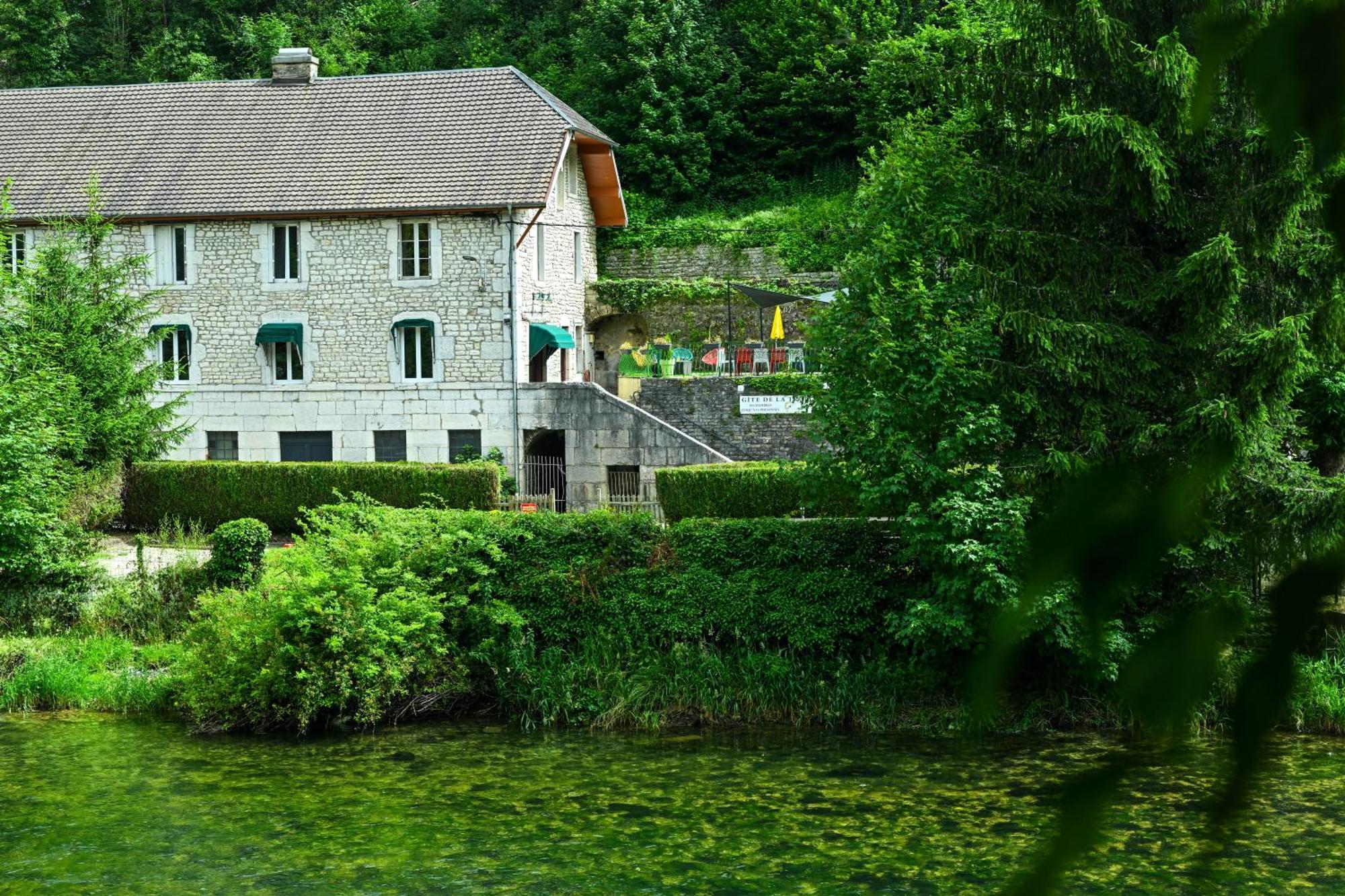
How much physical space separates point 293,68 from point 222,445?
27.7 ft

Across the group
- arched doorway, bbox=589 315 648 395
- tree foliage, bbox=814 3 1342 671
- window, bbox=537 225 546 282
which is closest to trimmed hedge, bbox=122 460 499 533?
window, bbox=537 225 546 282

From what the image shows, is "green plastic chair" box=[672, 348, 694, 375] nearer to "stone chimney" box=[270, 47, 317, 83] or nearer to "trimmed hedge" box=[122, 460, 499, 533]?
"trimmed hedge" box=[122, 460, 499, 533]

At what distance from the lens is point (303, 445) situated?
26.7 meters

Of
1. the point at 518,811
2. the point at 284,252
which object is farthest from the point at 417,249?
the point at 518,811

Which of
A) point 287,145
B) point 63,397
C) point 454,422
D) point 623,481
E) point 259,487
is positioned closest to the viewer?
point 63,397

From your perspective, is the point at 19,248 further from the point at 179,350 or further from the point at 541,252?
the point at 541,252

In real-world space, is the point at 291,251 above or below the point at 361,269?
above

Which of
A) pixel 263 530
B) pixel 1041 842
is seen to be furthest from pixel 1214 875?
pixel 263 530

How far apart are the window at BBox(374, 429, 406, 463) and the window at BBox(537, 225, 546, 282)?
13.7 ft

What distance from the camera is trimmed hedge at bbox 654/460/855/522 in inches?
769

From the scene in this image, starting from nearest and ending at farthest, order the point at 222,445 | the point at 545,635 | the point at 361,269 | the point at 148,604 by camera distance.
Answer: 1. the point at 545,635
2. the point at 148,604
3. the point at 361,269
4. the point at 222,445

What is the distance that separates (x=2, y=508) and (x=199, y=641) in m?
3.57

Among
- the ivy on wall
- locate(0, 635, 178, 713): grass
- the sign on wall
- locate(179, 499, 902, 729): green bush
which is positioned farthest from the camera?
the ivy on wall

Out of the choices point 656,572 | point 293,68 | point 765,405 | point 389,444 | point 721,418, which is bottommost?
point 656,572
